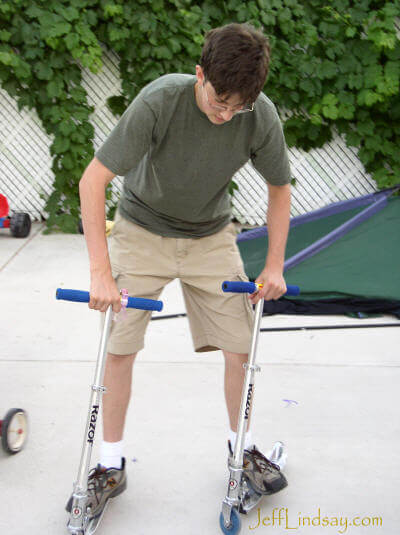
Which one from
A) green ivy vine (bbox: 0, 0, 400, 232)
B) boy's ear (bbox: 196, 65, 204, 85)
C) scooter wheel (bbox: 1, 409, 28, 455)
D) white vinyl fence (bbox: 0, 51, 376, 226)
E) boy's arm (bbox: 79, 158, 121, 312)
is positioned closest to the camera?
boy's ear (bbox: 196, 65, 204, 85)

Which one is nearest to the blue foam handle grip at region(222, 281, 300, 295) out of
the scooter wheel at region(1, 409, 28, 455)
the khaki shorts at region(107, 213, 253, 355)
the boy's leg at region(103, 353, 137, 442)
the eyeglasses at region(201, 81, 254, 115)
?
the khaki shorts at region(107, 213, 253, 355)

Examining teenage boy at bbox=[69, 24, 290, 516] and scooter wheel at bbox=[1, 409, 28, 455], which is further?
scooter wheel at bbox=[1, 409, 28, 455]

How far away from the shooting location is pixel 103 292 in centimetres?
194

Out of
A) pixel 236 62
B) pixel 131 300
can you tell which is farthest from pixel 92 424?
pixel 236 62

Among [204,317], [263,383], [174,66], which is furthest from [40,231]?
[204,317]

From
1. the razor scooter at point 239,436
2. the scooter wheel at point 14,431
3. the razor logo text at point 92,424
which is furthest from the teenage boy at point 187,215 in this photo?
the scooter wheel at point 14,431

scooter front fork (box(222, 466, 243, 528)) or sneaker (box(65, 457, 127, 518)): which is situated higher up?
scooter front fork (box(222, 466, 243, 528))

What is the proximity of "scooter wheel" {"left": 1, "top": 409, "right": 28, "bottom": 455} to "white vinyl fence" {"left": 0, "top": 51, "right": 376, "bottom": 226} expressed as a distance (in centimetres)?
346

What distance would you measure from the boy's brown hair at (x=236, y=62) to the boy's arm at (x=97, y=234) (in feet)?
1.42

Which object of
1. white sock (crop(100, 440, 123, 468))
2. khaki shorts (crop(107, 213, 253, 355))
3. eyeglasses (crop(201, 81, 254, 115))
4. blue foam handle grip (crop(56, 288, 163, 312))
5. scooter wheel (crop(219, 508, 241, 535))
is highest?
eyeglasses (crop(201, 81, 254, 115))

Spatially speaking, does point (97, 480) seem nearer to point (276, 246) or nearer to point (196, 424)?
point (196, 424)

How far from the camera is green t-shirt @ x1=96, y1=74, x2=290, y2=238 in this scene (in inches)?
75.7

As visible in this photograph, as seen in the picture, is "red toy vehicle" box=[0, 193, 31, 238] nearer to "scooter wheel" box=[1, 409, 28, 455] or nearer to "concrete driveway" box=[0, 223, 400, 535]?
"concrete driveway" box=[0, 223, 400, 535]

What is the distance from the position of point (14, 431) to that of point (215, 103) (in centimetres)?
153
